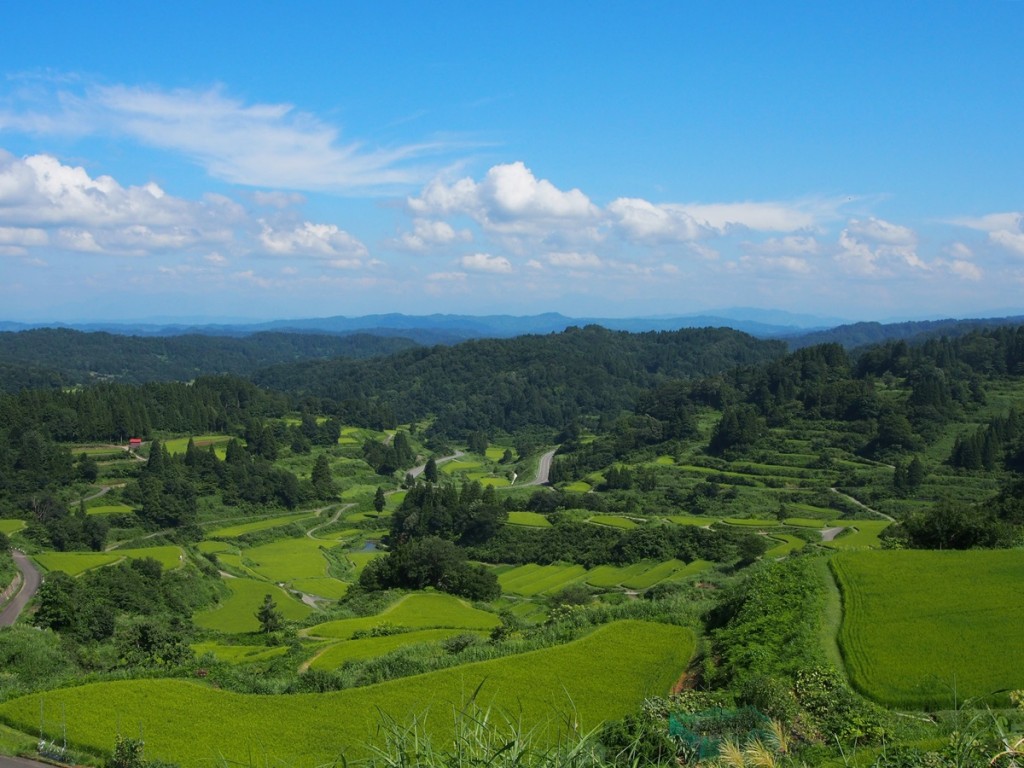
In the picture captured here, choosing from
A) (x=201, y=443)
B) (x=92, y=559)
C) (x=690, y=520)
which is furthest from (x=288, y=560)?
(x=201, y=443)

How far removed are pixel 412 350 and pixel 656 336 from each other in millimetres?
54880

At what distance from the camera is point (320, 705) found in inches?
725

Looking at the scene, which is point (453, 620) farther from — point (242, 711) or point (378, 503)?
point (378, 503)

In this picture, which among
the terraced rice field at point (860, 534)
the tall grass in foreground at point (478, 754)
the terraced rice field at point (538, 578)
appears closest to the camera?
the tall grass in foreground at point (478, 754)

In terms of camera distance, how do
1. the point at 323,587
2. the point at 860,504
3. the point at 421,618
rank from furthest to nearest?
the point at 860,504 < the point at 323,587 < the point at 421,618

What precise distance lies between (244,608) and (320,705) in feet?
86.8

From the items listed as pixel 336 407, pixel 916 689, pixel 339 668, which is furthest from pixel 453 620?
pixel 336 407

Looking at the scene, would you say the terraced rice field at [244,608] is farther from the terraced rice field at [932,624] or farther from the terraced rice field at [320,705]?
the terraced rice field at [932,624]

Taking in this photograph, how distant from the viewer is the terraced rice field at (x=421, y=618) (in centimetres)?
3012

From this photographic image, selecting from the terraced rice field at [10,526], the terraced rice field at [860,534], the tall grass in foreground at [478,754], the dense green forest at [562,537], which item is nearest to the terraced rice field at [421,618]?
the dense green forest at [562,537]

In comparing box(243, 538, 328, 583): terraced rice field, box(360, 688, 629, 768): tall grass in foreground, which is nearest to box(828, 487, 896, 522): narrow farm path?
box(243, 538, 328, 583): terraced rice field

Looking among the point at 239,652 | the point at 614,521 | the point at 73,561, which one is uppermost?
the point at 239,652

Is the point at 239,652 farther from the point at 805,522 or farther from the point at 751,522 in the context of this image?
the point at 805,522

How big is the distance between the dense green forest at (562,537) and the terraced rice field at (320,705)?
1.33ft
